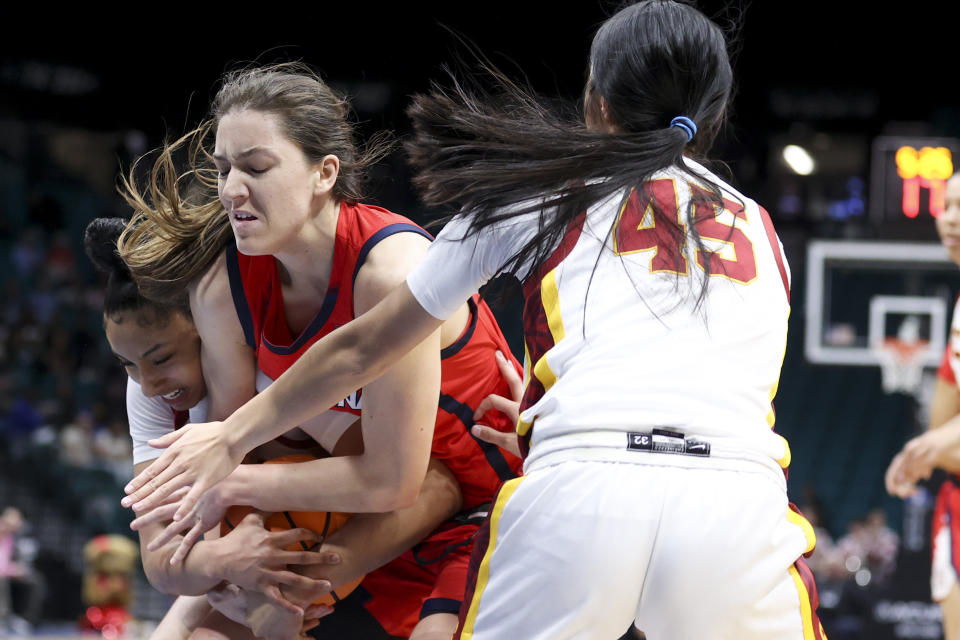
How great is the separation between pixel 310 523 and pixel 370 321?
0.80m

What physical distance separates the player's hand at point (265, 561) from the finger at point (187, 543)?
0.05 m

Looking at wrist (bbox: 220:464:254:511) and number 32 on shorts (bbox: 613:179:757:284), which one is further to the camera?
wrist (bbox: 220:464:254:511)

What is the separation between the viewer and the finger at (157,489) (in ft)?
6.03

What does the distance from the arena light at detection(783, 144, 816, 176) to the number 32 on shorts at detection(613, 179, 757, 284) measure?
10.2 meters

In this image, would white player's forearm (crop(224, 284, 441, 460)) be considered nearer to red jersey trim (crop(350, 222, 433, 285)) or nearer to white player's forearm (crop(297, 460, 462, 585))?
red jersey trim (crop(350, 222, 433, 285))

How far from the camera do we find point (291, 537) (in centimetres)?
237

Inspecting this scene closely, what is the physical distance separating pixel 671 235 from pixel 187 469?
2.98ft

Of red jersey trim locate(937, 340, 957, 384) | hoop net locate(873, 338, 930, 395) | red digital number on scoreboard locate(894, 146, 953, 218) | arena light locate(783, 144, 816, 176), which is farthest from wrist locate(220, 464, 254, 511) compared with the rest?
arena light locate(783, 144, 816, 176)

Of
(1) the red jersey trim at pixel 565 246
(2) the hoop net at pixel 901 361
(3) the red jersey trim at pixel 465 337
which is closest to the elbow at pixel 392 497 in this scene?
(3) the red jersey trim at pixel 465 337

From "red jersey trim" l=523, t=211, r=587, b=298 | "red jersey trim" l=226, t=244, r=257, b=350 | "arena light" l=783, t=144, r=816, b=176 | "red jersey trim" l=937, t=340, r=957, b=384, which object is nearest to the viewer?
"red jersey trim" l=523, t=211, r=587, b=298

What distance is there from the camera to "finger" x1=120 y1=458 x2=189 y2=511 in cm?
184

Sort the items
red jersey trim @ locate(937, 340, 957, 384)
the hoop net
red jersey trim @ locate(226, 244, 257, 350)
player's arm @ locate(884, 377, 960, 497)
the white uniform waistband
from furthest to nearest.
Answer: the hoop net → red jersey trim @ locate(937, 340, 957, 384) → player's arm @ locate(884, 377, 960, 497) → red jersey trim @ locate(226, 244, 257, 350) → the white uniform waistband

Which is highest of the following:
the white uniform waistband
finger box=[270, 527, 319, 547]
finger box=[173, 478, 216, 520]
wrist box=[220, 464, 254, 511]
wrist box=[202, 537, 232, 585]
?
the white uniform waistband

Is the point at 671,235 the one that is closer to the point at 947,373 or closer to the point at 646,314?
the point at 646,314
